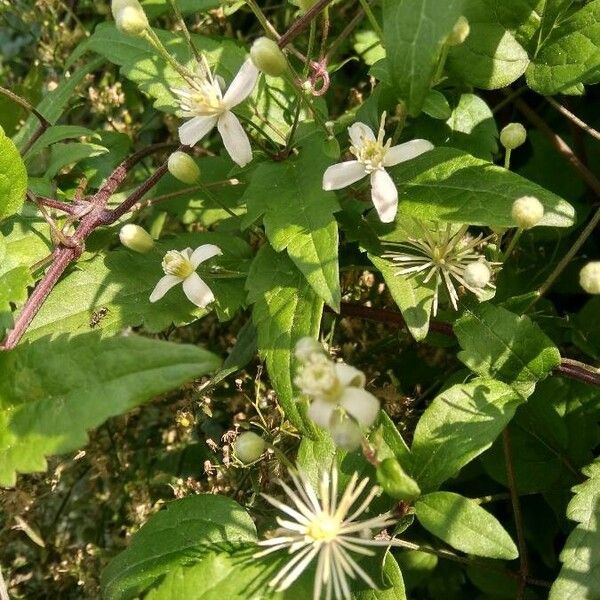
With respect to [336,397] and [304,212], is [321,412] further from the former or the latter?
[304,212]

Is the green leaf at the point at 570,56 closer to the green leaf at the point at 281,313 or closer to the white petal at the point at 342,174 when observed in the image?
the white petal at the point at 342,174

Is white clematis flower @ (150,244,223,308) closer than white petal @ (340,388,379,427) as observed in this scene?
No

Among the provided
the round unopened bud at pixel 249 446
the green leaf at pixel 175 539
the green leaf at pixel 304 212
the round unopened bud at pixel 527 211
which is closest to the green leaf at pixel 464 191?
the round unopened bud at pixel 527 211

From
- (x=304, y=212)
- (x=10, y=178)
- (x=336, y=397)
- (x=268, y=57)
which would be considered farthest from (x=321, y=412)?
(x=10, y=178)

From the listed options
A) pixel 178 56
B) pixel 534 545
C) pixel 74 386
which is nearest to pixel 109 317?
pixel 74 386

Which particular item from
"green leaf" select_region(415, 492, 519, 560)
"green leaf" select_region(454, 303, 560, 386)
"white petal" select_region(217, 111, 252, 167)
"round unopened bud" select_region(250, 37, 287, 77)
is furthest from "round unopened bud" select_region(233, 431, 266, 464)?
"round unopened bud" select_region(250, 37, 287, 77)

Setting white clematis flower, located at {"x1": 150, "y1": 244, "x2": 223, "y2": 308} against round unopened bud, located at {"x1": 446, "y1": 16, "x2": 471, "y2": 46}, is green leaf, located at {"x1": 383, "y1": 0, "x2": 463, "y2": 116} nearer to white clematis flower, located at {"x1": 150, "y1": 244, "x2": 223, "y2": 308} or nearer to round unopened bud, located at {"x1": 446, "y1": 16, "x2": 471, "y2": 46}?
round unopened bud, located at {"x1": 446, "y1": 16, "x2": 471, "y2": 46}
